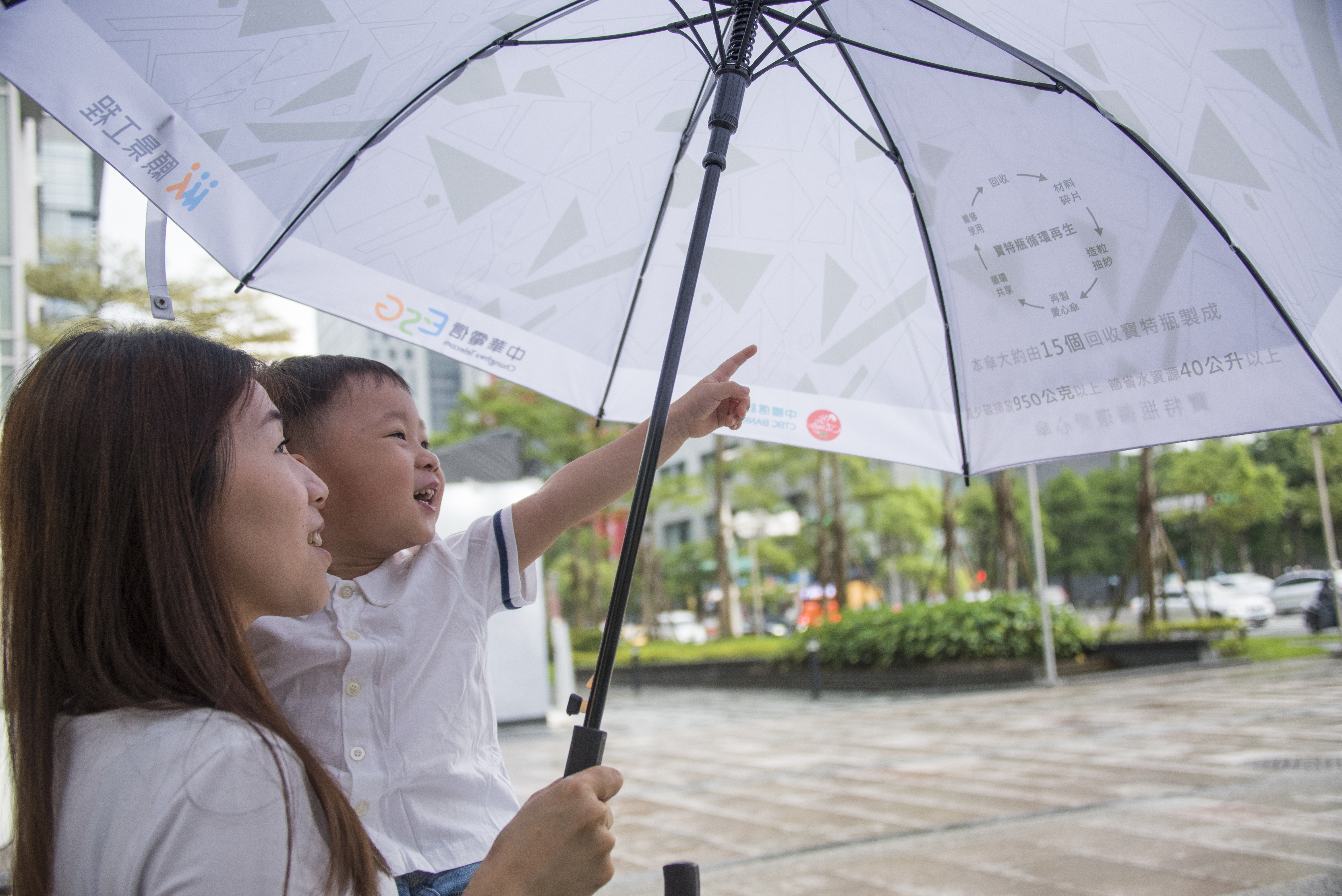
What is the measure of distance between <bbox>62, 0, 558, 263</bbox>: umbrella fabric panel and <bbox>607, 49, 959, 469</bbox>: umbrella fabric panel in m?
0.59

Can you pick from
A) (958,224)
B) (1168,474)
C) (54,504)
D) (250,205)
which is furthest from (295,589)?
(1168,474)

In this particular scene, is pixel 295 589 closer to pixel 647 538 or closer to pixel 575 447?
pixel 575 447

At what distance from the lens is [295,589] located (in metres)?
1.11

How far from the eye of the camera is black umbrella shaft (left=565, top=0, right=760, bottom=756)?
1.37m

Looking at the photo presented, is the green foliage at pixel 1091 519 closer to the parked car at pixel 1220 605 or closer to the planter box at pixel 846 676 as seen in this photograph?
the parked car at pixel 1220 605

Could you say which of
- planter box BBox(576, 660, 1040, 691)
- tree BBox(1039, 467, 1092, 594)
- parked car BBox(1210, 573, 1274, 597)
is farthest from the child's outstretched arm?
tree BBox(1039, 467, 1092, 594)

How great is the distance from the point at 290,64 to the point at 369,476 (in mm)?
857

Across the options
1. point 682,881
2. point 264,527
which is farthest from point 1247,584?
point 264,527

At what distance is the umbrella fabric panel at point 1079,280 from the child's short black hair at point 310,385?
124cm

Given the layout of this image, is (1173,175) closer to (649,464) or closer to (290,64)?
(649,464)

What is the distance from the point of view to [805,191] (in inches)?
88.4

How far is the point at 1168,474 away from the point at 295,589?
2728cm

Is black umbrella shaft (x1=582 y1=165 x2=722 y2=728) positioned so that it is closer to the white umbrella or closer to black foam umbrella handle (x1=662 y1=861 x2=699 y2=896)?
the white umbrella

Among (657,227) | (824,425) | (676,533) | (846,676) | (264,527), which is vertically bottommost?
(846,676)
